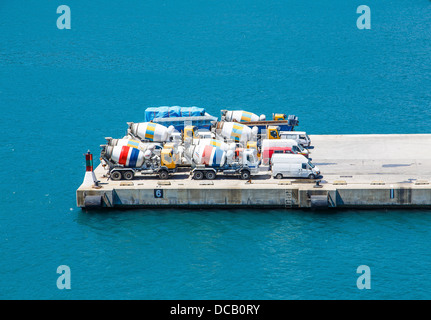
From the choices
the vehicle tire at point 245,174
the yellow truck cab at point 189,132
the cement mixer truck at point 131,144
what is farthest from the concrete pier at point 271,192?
the yellow truck cab at point 189,132

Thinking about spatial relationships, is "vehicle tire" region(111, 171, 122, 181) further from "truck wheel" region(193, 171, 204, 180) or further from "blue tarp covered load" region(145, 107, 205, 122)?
"blue tarp covered load" region(145, 107, 205, 122)

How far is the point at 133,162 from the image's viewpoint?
76562mm

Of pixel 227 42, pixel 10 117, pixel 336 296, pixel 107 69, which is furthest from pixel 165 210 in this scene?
pixel 227 42

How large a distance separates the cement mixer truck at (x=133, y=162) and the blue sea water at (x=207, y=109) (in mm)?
4143

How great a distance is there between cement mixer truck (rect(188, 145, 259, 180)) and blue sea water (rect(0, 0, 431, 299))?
3.92m

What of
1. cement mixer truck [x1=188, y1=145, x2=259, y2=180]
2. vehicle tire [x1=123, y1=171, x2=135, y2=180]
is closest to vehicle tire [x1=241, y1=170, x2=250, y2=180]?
A: cement mixer truck [x1=188, y1=145, x2=259, y2=180]

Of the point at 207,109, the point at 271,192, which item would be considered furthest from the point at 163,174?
the point at 207,109

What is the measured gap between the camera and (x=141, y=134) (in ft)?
279

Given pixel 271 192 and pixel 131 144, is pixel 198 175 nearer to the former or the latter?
pixel 131 144

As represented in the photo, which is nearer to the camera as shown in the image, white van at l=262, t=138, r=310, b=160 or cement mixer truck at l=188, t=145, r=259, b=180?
cement mixer truck at l=188, t=145, r=259, b=180

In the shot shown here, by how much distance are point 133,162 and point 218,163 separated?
7815 millimetres

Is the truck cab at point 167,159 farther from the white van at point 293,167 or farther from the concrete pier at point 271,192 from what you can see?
the white van at point 293,167

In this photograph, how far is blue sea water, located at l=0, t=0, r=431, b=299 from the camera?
211 feet

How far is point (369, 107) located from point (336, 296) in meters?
59.3
